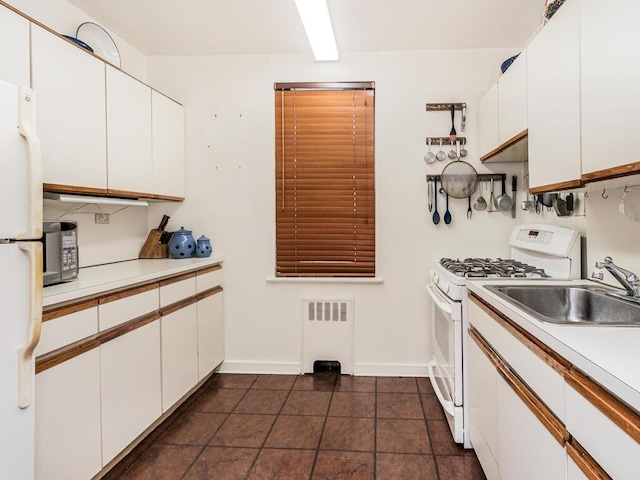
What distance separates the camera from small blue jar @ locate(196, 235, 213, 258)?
2963 mm

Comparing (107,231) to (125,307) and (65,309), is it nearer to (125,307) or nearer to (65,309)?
(125,307)

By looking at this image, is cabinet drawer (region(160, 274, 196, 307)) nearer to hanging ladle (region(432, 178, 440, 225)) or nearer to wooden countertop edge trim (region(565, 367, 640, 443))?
hanging ladle (region(432, 178, 440, 225))

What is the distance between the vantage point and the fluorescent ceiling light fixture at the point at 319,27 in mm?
2086

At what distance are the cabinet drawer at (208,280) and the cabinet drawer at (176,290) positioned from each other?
0.07 metres

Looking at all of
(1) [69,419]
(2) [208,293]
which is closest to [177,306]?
(2) [208,293]

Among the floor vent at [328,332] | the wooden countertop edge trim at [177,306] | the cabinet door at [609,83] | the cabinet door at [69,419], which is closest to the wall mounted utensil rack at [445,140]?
the floor vent at [328,332]

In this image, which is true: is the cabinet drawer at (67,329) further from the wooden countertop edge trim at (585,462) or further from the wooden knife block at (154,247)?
the wooden countertop edge trim at (585,462)

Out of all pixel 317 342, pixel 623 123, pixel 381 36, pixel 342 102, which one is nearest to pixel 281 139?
pixel 342 102

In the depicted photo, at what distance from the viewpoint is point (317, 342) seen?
3.02m

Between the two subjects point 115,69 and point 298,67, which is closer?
point 115,69

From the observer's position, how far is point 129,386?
1911 millimetres

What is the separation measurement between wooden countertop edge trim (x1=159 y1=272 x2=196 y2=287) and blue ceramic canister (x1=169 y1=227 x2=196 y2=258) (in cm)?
35

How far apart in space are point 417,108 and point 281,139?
3.52ft

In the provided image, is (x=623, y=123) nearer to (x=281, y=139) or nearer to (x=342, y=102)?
(x=342, y=102)
